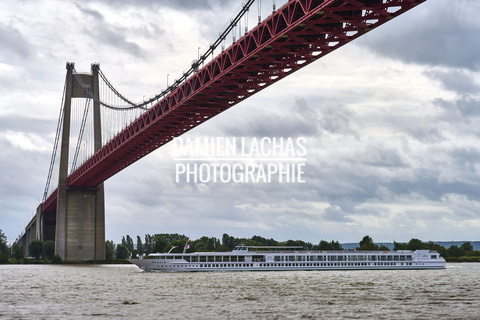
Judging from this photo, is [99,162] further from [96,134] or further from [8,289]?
[8,289]

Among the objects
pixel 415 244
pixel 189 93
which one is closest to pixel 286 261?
pixel 189 93

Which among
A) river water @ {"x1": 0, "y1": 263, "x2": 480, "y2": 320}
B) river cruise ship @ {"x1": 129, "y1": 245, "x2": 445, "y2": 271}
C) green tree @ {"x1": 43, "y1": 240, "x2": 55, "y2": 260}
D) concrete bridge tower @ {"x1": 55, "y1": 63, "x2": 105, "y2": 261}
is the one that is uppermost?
concrete bridge tower @ {"x1": 55, "y1": 63, "x2": 105, "y2": 261}

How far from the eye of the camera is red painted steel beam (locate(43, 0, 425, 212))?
33344 millimetres

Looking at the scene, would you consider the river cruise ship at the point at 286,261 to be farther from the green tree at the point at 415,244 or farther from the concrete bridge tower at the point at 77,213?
the green tree at the point at 415,244

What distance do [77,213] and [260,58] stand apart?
6239 centimetres

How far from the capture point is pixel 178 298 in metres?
40.1

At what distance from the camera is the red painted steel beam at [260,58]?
33.3 metres

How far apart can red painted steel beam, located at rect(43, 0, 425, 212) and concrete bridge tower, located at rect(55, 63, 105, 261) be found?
27.5 metres

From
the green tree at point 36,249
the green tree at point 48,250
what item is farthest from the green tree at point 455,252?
the green tree at point 36,249

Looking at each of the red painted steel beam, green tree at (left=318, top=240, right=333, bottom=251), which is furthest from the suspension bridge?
green tree at (left=318, top=240, right=333, bottom=251)

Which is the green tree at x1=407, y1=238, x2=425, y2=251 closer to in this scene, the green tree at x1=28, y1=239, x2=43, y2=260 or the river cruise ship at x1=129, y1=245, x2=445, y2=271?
the river cruise ship at x1=129, y1=245, x2=445, y2=271

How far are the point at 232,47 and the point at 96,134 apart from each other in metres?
54.5

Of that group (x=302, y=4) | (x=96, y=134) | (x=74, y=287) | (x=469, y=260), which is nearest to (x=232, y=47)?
(x=302, y=4)

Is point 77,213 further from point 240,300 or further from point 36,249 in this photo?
point 240,300
